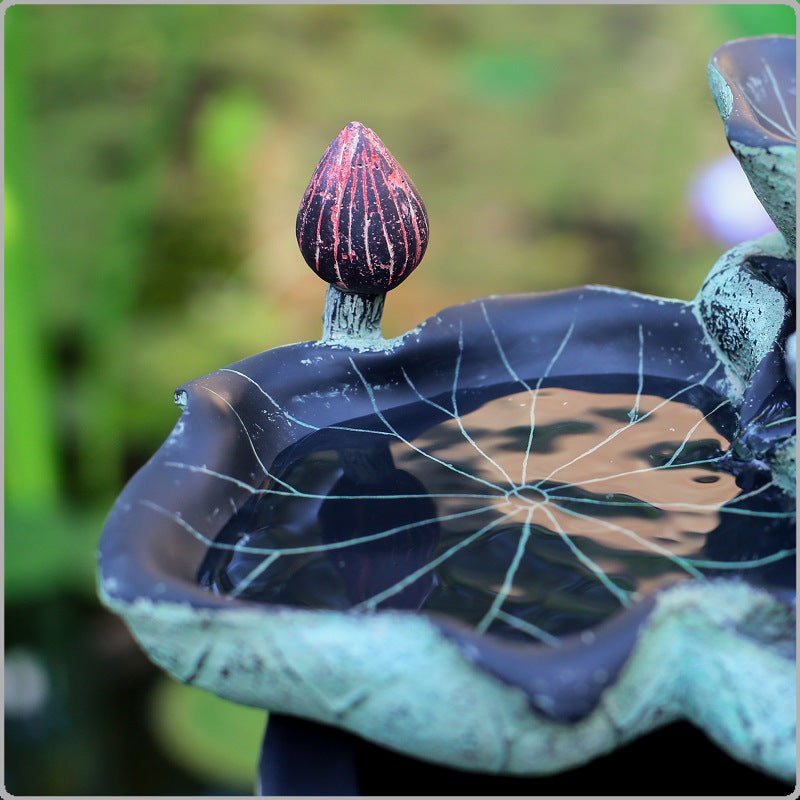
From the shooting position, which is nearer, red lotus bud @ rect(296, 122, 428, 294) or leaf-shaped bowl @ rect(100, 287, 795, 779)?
leaf-shaped bowl @ rect(100, 287, 795, 779)

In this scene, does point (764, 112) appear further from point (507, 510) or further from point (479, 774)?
point (479, 774)

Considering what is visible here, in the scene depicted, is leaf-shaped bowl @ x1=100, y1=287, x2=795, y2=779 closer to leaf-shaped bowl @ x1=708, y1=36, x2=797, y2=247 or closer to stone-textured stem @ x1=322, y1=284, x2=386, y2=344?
stone-textured stem @ x1=322, y1=284, x2=386, y2=344

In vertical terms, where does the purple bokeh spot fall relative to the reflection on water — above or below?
above

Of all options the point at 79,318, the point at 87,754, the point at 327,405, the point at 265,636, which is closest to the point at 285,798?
the point at 265,636

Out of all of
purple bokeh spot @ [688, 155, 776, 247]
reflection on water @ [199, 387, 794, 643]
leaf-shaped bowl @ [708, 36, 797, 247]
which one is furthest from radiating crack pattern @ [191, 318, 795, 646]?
purple bokeh spot @ [688, 155, 776, 247]

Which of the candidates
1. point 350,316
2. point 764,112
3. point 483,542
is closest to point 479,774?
point 483,542

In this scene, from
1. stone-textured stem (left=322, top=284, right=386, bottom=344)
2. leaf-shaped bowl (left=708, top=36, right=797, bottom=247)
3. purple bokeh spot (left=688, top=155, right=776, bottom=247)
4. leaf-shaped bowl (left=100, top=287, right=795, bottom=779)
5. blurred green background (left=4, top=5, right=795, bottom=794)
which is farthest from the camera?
purple bokeh spot (left=688, top=155, right=776, bottom=247)

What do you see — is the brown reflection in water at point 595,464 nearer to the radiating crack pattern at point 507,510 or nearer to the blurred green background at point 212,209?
the radiating crack pattern at point 507,510

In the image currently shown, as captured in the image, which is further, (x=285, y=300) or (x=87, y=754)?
(x=285, y=300)

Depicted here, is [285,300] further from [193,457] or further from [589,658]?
[589,658]

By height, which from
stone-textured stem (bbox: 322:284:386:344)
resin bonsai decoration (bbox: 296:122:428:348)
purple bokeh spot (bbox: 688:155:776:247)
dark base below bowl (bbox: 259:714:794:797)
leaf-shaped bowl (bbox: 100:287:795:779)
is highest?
purple bokeh spot (bbox: 688:155:776:247)
